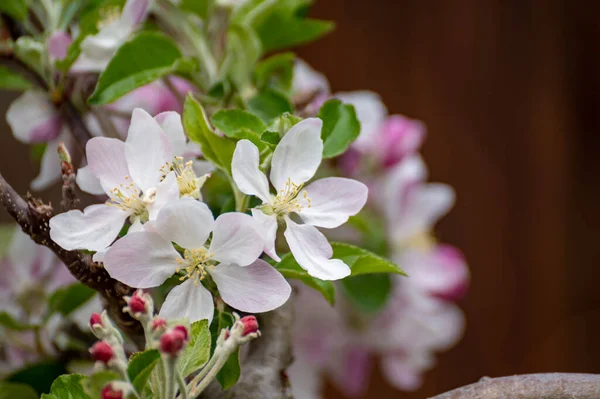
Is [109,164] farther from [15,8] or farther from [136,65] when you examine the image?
[15,8]

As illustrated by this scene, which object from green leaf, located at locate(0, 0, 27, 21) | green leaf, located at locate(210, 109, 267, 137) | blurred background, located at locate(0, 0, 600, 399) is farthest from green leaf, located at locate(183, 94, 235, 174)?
blurred background, located at locate(0, 0, 600, 399)

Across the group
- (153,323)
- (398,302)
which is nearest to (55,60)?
(153,323)

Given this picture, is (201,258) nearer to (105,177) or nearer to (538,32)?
(105,177)

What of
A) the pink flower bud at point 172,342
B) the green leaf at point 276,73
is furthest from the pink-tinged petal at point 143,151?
the green leaf at point 276,73

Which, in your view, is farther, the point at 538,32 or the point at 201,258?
the point at 538,32

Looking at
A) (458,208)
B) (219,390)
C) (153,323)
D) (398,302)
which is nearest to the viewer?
(153,323)

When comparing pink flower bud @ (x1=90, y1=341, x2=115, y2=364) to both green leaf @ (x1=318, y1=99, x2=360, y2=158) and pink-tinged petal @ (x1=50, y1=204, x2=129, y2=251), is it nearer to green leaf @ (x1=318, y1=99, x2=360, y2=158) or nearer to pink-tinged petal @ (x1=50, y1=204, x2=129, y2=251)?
pink-tinged petal @ (x1=50, y1=204, x2=129, y2=251)
